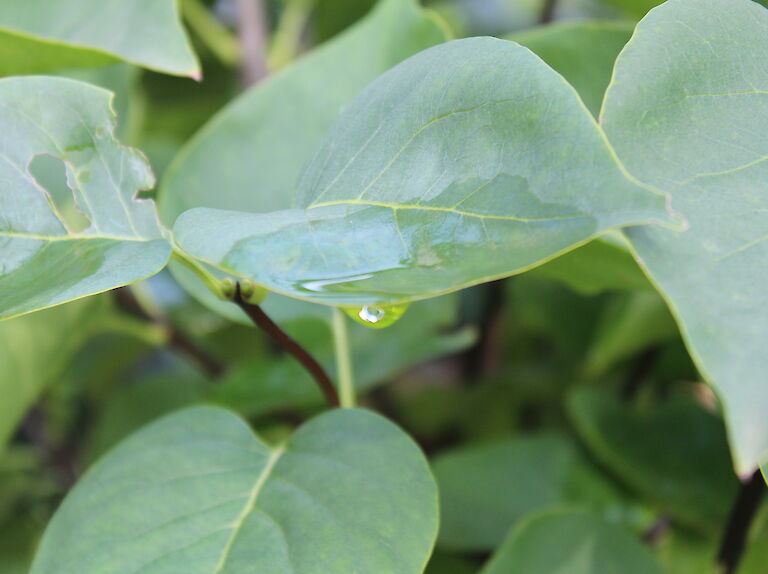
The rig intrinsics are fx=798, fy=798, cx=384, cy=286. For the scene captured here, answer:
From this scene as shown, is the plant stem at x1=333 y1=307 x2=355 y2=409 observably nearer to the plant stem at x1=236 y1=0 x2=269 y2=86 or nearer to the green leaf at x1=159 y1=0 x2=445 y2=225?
the green leaf at x1=159 y1=0 x2=445 y2=225

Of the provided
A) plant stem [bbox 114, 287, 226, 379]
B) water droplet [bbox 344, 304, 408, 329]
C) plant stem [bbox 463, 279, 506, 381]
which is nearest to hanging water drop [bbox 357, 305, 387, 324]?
water droplet [bbox 344, 304, 408, 329]

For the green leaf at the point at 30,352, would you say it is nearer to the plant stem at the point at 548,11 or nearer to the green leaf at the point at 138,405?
the green leaf at the point at 138,405

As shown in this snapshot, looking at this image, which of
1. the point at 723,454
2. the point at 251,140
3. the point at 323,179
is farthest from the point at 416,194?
the point at 723,454

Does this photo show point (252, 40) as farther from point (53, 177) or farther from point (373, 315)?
point (373, 315)

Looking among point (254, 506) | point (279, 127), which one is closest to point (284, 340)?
point (254, 506)

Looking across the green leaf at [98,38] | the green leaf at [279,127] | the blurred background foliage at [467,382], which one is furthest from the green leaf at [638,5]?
the green leaf at [98,38]
